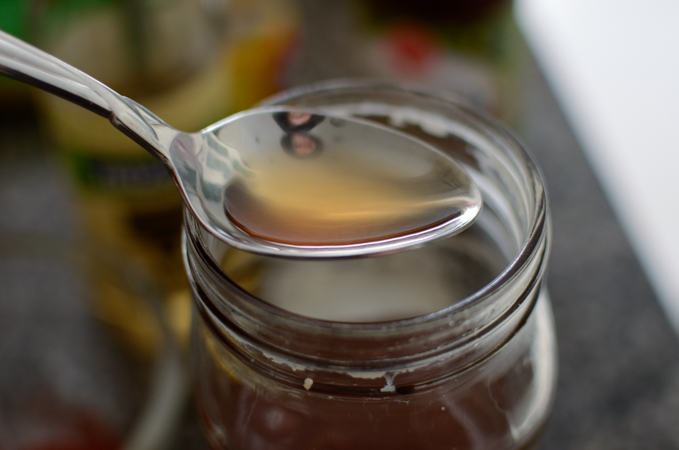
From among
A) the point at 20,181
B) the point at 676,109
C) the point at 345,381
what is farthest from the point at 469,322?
the point at 676,109

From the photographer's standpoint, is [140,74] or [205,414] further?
[140,74]

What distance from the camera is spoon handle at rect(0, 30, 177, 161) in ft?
0.85

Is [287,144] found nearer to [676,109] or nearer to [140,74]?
[140,74]

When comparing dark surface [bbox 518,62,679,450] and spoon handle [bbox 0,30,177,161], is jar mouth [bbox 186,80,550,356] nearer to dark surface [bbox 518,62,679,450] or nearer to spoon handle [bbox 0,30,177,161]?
spoon handle [bbox 0,30,177,161]

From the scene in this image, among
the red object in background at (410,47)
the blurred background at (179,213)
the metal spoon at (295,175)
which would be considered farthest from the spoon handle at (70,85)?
the red object in background at (410,47)

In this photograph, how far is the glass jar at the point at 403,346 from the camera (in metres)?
0.24

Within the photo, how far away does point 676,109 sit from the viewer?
91 cm

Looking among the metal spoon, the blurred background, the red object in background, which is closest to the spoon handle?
the metal spoon

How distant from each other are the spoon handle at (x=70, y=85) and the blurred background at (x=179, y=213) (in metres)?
0.20

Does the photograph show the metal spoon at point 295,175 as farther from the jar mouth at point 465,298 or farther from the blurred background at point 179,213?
the blurred background at point 179,213

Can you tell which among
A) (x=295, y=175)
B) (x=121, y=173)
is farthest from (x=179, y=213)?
(x=295, y=175)

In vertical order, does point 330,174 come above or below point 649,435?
above

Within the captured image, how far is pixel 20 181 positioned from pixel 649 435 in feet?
1.99

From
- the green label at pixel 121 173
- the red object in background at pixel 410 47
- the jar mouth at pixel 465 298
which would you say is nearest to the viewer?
the jar mouth at pixel 465 298
